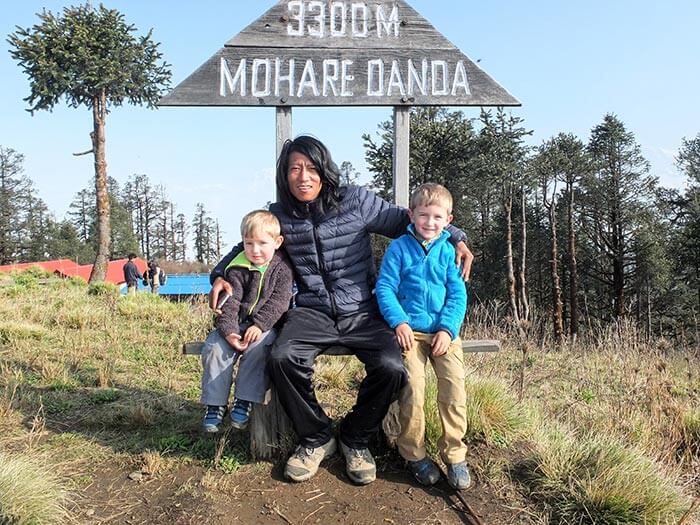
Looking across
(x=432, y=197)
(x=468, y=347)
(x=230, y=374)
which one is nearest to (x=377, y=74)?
(x=432, y=197)

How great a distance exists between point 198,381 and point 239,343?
223cm

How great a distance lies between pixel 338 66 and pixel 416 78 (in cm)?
59

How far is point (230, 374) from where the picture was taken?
10.2ft

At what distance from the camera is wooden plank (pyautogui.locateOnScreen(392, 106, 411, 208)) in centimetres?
416

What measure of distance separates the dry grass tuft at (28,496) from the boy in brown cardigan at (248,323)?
78cm

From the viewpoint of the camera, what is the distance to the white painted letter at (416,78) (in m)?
4.09

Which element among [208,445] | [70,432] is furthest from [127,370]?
[208,445]

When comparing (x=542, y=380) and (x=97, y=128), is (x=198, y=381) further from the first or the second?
(x=97, y=128)

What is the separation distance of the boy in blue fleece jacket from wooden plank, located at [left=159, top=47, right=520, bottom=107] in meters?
1.22

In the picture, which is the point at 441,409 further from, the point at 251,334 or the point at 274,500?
the point at 251,334

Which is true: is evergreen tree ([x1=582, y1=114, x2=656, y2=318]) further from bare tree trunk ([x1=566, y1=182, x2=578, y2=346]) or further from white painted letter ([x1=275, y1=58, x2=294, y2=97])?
white painted letter ([x1=275, y1=58, x2=294, y2=97])

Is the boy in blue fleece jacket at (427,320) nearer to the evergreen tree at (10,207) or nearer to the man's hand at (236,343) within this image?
the man's hand at (236,343)

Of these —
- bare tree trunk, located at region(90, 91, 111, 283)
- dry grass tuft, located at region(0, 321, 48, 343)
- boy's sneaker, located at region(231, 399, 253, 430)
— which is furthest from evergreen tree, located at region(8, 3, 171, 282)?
boy's sneaker, located at region(231, 399, 253, 430)

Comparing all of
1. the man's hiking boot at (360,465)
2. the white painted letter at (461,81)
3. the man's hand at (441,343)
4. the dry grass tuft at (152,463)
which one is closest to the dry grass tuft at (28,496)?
the dry grass tuft at (152,463)
